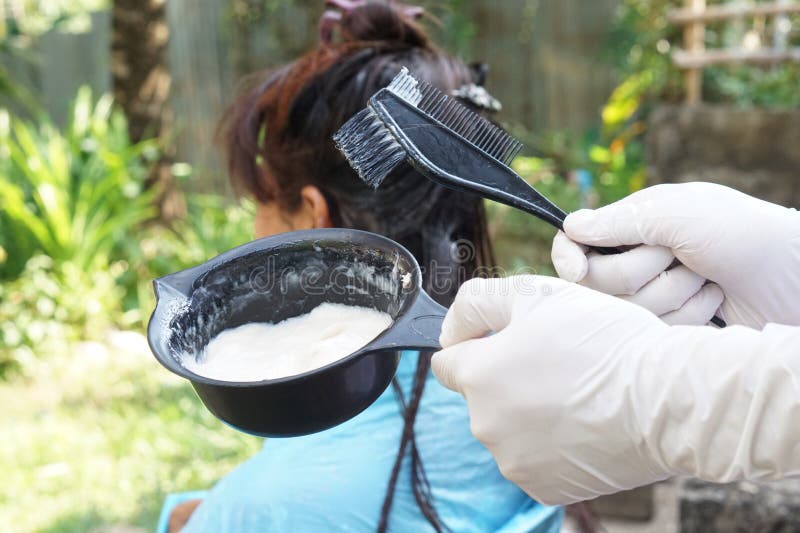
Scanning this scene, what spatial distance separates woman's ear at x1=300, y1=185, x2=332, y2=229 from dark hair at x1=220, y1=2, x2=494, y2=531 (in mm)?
15

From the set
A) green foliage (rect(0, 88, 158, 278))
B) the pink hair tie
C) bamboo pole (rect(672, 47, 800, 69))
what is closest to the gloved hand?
the pink hair tie

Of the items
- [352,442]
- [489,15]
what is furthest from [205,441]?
[489,15]

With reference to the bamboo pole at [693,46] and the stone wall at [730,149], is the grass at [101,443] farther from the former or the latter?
the bamboo pole at [693,46]

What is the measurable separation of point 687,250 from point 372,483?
63cm

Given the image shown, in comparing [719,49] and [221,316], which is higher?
[221,316]

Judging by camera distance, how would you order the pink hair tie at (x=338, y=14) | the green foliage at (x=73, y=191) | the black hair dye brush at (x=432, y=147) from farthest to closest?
the green foliage at (x=73, y=191) < the pink hair tie at (x=338, y=14) < the black hair dye brush at (x=432, y=147)

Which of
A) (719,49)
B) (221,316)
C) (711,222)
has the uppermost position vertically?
(711,222)

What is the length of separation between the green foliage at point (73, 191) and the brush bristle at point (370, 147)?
360 cm

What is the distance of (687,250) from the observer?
103 centimetres

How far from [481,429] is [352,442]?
17.1 inches

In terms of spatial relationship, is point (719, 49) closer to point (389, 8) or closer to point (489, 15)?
point (489, 15)

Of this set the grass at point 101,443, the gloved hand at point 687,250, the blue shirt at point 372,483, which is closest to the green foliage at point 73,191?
the grass at point 101,443

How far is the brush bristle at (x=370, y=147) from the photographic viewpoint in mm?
1070

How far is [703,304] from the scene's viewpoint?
108 centimetres
